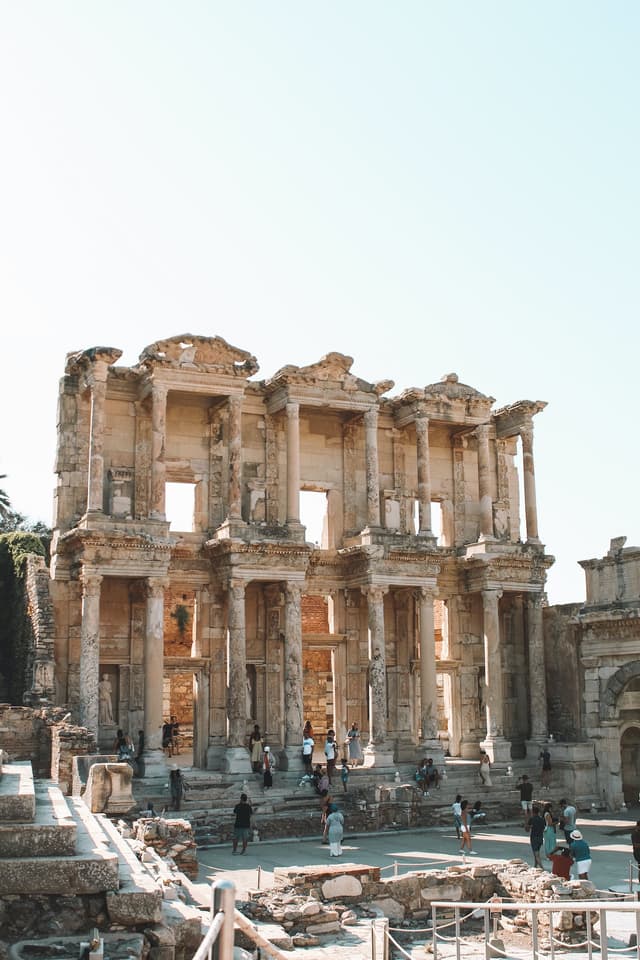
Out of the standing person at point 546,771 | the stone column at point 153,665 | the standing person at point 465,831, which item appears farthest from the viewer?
the standing person at point 546,771

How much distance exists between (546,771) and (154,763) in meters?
10.2

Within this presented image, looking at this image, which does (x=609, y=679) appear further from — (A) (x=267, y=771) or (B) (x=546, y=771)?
(A) (x=267, y=771)

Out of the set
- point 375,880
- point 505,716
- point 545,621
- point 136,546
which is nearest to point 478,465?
point 545,621

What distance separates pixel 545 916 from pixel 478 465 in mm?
17876

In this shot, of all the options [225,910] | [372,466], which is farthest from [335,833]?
[225,910]

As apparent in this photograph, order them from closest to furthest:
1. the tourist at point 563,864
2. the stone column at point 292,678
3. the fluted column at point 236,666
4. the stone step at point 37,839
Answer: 1. the stone step at point 37,839
2. the tourist at point 563,864
3. the fluted column at point 236,666
4. the stone column at point 292,678

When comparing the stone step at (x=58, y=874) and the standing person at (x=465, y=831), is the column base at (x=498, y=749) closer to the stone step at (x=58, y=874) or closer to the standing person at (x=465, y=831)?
the standing person at (x=465, y=831)

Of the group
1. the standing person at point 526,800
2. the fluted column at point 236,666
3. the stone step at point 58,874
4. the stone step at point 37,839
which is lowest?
the standing person at point 526,800

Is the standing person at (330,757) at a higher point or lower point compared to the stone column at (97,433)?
lower

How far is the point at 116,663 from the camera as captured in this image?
84.9ft

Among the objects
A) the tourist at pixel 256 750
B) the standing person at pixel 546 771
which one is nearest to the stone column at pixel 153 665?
the tourist at pixel 256 750

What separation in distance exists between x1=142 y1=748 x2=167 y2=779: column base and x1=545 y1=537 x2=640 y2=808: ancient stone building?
10.6m

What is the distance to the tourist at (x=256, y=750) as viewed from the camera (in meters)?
25.0

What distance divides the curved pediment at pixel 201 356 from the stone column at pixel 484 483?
24.2 feet
